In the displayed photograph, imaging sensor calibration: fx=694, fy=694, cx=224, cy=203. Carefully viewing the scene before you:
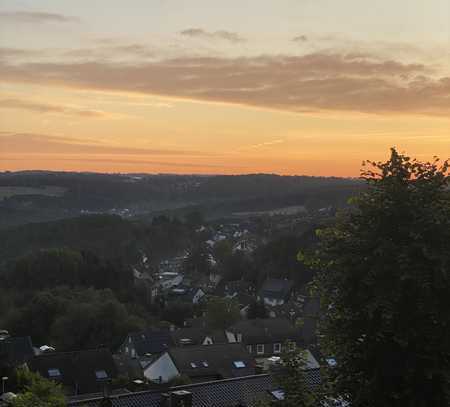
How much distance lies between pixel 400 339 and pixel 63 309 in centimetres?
4276

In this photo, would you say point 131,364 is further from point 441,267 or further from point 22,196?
point 22,196

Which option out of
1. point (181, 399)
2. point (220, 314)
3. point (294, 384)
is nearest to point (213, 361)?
point (181, 399)

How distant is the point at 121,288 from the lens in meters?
65.9

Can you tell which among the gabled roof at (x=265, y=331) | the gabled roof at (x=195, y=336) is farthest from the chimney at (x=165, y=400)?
the gabled roof at (x=265, y=331)

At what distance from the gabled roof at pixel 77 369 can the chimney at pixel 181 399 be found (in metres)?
16.3

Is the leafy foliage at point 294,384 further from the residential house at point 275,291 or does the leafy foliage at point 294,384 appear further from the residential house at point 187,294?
the residential house at point 275,291

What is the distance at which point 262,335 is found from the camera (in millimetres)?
48469

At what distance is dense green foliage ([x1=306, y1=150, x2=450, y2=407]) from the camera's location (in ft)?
39.2

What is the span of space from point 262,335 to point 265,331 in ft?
2.27

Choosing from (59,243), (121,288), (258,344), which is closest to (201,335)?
(258,344)

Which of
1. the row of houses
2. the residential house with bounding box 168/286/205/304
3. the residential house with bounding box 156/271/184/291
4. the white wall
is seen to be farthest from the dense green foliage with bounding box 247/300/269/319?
the white wall

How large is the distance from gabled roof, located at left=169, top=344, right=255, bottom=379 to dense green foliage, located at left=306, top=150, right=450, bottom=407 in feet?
69.1

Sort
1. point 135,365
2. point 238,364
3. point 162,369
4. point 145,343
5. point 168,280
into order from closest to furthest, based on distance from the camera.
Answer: point 238,364
point 162,369
point 135,365
point 145,343
point 168,280

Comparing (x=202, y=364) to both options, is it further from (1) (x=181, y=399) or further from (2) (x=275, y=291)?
(2) (x=275, y=291)
